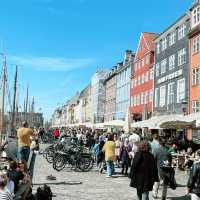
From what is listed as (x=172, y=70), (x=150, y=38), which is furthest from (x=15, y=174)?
(x=150, y=38)

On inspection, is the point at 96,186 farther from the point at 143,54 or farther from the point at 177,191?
the point at 143,54

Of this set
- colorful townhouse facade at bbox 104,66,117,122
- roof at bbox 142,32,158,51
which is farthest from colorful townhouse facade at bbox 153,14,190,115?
colorful townhouse facade at bbox 104,66,117,122

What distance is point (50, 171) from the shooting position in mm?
20766

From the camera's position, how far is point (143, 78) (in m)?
65.6

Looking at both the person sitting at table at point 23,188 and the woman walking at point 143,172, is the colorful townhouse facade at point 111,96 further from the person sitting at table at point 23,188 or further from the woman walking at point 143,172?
the person sitting at table at point 23,188

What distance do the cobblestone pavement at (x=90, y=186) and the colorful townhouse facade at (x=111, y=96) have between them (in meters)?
70.8

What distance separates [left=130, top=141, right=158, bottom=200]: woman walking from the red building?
4714cm

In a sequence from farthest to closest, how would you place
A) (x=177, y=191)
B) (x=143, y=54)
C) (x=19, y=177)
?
(x=143, y=54), (x=177, y=191), (x=19, y=177)

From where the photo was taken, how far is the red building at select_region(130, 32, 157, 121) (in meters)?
61.3

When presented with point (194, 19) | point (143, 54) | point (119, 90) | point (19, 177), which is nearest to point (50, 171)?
point (19, 177)

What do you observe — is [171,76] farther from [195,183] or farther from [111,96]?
[111,96]

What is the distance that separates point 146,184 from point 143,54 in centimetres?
5546

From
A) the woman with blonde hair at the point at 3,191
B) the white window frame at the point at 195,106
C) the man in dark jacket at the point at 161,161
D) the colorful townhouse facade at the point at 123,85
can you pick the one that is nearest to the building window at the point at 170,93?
the white window frame at the point at 195,106

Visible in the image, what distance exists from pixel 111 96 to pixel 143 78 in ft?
102
